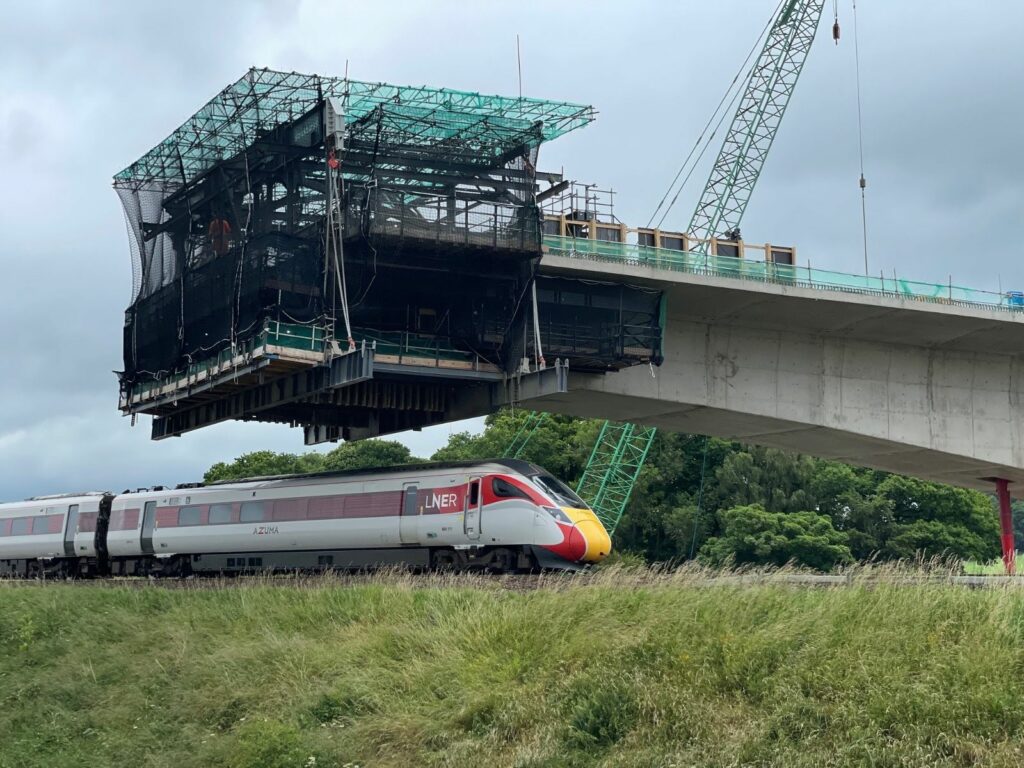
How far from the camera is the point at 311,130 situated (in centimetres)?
3656

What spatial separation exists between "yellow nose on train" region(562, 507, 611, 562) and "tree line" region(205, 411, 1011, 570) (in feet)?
144

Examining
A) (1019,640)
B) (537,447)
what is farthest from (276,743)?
(537,447)

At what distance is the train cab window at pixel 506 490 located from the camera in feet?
94.5

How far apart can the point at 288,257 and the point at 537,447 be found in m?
52.2

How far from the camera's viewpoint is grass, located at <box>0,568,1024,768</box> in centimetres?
1298

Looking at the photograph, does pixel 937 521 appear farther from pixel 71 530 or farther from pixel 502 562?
pixel 502 562

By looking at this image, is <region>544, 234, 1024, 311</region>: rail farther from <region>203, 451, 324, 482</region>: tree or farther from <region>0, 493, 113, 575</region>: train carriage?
<region>203, 451, 324, 482</region>: tree

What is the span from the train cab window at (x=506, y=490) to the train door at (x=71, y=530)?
22.1 meters

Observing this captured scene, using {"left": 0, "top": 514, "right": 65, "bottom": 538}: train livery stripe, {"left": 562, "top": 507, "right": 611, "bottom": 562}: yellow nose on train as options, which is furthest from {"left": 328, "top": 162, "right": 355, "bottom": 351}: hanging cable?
{"left": 0, "top": 514, "right": 65, "bottom": 538}: train livery stripe

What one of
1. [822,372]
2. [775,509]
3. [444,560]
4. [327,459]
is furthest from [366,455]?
[444,560]

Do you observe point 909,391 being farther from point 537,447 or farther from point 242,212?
point 537,447

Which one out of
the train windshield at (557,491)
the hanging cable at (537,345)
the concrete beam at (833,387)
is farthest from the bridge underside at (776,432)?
the train windshield at (557,491)

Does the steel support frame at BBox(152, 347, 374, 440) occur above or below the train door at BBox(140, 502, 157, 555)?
above

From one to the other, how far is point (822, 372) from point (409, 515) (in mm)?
16121
